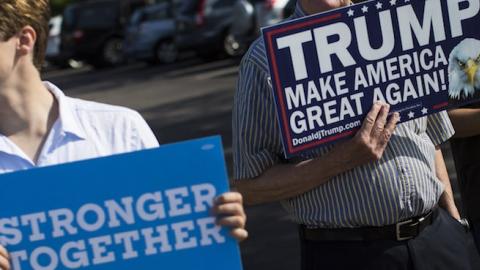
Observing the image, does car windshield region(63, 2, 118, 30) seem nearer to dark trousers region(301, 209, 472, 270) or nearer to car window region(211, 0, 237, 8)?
car window region(211, 0, 237, 8)

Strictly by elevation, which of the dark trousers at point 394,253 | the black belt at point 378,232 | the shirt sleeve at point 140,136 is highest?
the shirt sleeve at point 140,136

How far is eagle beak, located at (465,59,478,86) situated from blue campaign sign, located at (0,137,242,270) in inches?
43.0

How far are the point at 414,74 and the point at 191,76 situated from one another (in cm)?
1773

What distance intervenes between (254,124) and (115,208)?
77 cm

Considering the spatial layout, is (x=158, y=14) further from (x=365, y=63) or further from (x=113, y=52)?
(x=365, y=63)

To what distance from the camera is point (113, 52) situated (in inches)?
1091

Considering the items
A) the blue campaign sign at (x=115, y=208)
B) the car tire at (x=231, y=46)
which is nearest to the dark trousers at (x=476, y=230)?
the blue campaign sign at (x=115, y=208)

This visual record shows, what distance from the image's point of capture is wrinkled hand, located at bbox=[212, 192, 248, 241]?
249 cm

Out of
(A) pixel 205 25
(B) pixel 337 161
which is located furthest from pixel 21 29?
(A) pixel 205 25

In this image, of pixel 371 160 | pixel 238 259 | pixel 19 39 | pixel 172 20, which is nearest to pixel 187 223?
pixel 238 259

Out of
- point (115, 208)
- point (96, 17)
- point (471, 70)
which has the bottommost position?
point (115, 208)

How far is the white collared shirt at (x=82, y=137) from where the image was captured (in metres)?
2.57

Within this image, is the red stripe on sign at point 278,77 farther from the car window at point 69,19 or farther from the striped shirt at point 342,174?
the car window at point 69,19

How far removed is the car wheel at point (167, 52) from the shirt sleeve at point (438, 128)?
2126 centimetres
